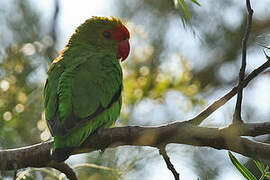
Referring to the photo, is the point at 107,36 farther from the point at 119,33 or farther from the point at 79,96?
the point at 79,96

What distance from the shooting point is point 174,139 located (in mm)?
2338

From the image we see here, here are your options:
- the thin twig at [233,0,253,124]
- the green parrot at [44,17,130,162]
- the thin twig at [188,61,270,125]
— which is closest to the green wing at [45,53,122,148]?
the green parrot at [44,17,130,162]

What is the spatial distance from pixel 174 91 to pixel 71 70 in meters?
0.82

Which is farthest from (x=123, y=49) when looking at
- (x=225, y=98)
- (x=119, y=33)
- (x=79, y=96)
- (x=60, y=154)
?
(x=225, y=98)

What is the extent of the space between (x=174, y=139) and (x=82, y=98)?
78cm

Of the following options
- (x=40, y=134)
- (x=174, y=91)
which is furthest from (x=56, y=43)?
(x=174, y=91)

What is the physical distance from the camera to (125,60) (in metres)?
3.94

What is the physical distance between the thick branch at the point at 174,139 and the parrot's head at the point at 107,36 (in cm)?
145

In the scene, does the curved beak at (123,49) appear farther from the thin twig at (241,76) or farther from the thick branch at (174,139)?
the thin twig at (241,76)

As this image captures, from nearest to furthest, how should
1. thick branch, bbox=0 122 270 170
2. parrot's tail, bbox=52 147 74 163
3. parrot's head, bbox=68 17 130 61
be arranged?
1. thick branch, bbox=0 122 270 170
2. parrot's tail, bbox=52 147 74 163
3. parrot's head, bbox=68 17 130 61

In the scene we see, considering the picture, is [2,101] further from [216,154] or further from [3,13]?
[216,154]

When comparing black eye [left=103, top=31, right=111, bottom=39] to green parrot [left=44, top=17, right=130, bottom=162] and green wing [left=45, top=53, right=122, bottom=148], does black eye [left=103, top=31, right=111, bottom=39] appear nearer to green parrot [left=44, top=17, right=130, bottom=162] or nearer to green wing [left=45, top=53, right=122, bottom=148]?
green parrot [left=44, top=17, right=130, bottom=162]

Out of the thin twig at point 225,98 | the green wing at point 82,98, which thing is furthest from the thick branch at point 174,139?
the green wing at point 82,98

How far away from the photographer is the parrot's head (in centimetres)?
389
